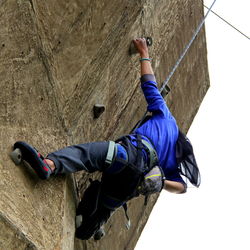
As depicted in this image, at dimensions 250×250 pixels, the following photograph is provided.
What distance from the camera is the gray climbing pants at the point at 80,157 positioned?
303 centimetres

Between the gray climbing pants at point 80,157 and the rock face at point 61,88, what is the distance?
0.56 feet

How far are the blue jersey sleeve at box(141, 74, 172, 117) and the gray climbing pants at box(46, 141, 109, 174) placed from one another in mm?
713

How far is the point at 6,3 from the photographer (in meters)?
2.84

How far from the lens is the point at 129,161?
3.25 metres

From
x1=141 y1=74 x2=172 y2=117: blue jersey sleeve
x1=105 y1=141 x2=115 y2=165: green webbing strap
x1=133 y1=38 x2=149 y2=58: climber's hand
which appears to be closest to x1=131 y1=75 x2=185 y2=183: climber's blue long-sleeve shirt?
x1=141 y1=74 x2=172 y2=117: blue jersey sleeve

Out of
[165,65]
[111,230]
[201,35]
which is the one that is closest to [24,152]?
[111,230]

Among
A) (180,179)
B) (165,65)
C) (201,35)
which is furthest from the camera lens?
(201,35)

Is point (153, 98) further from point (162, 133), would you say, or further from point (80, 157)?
point (80, 157)

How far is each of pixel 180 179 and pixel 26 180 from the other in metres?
1.36

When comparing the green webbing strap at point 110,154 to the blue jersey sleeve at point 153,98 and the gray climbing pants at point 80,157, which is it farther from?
the blue jersey sleeve at point 153,98

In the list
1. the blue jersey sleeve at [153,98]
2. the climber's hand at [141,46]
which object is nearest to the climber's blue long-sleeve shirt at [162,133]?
the blue jersey sleeve at [153,98]

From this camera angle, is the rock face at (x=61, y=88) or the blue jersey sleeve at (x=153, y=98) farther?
the blue jersey sleeve at (x=153, y=98)

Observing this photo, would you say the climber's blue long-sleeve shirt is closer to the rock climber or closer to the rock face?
the rock climber

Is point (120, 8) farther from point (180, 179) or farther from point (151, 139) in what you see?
point (180, 179)
